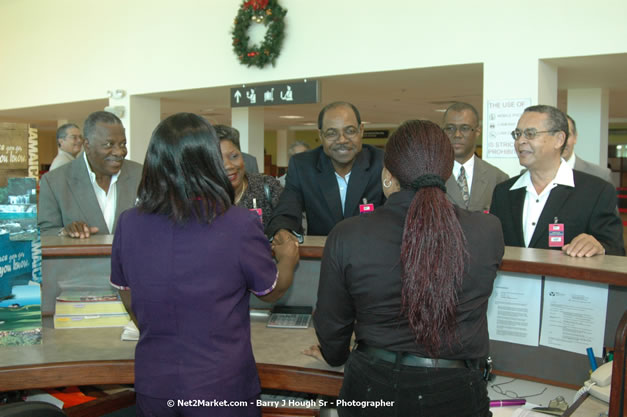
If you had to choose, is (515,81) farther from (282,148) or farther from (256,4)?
(282,148)

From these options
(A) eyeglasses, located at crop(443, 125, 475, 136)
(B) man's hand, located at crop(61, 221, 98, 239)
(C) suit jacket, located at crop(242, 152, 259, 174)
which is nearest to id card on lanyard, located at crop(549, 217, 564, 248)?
(A) eyeglasses, located at crop(443, 125, 475, 136)

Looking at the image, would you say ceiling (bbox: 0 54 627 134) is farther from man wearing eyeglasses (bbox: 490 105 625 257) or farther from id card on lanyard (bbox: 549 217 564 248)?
id card on lanyard (bbox: 549 217 564 248)

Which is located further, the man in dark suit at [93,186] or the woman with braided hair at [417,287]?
the man in dark suit at [93,186]

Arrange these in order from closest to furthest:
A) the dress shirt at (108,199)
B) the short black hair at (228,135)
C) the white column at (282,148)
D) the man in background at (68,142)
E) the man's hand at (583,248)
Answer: the man's hand at (583,248)
the short black hair at (228,135)
the dress shirt at (108,199)
the man in background at (68,142)
the white column at (282,148)

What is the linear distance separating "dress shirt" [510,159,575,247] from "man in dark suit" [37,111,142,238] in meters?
2.13

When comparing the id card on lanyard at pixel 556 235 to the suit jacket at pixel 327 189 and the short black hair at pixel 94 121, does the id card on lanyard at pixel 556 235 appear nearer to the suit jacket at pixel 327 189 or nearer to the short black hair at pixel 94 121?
the suit jacket at pixel 327 189

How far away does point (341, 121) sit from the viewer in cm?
297

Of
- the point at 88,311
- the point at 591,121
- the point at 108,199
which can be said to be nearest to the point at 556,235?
the point at 88,311

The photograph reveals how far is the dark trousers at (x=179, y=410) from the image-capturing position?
4.84 ft

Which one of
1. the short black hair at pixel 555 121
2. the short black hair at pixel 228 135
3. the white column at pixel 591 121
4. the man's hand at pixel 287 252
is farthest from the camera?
the white column at pixel 591 121

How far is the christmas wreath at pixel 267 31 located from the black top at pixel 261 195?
16.4 ft

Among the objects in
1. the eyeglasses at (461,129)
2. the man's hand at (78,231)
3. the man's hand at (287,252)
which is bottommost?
the man's hand at (287,252)

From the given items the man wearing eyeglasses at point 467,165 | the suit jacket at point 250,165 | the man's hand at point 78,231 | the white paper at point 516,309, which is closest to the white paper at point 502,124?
the man wearing eyeglasses at point 467,165

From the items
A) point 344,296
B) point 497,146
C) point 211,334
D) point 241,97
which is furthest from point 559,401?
point 241,97
